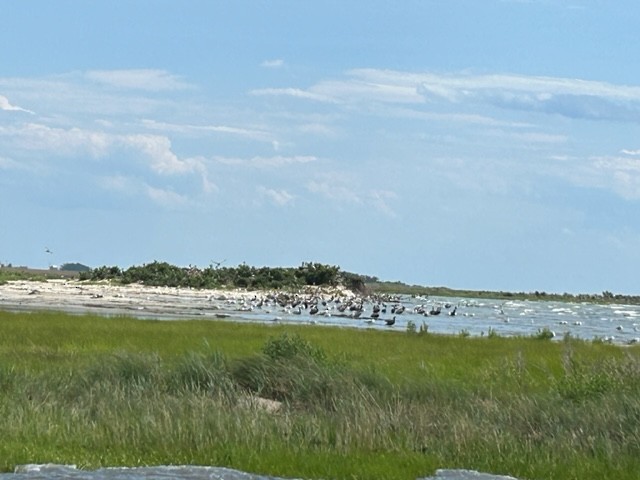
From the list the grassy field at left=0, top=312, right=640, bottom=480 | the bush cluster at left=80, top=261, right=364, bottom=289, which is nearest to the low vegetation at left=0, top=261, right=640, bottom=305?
the bush cluster at left=80, top=261, right=364, bottom=289

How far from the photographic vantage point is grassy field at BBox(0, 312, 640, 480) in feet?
45.2

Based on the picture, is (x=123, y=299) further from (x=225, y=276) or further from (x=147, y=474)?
(x=147, y=474)

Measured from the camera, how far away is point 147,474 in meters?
13.0

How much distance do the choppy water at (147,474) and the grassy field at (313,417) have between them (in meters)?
0.24

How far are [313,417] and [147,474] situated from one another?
3842mm

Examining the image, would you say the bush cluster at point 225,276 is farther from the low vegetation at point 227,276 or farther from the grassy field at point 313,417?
the grassy field at point 313,417

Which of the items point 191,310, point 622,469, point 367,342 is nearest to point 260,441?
point 622,469

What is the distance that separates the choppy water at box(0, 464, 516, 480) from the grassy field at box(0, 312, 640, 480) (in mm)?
235

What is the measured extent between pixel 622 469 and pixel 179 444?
5.83 m

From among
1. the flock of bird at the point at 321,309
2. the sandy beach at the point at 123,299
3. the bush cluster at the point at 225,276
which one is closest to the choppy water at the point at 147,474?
the sandy beach at the point at 123,299

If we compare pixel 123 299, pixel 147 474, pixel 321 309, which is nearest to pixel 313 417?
pixel 147 474

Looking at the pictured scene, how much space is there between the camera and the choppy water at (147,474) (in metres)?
12.7

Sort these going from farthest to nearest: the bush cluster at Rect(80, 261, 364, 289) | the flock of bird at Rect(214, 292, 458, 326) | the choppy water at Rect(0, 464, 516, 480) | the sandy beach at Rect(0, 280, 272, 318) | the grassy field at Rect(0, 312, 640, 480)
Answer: the bush cluster at Rect(80, 261, 364, 289)
the flock of bird at Rect(214, 292, 458, 326)
the sandy beach at Rect(0, 280, 272, 318)
the grassy field at Rect(0, 312, 640, 480)
the choppy water at Rect(0, 464, 516, 480)

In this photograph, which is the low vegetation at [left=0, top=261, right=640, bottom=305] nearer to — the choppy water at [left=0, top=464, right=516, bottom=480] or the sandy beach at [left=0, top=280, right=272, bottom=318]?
the sandy beach at [left=0, top=280, right=272, bottom=318]
